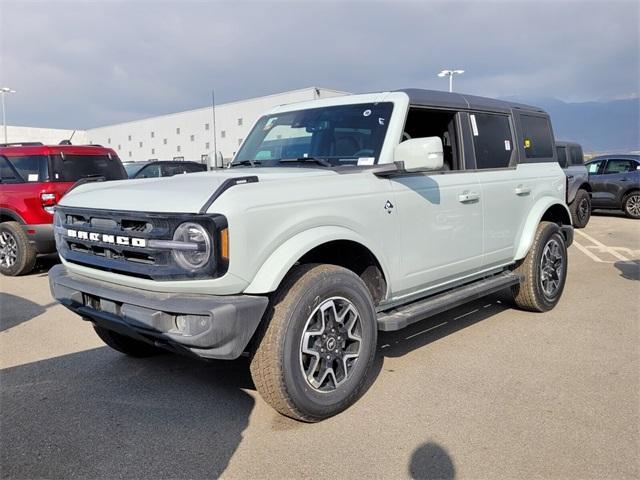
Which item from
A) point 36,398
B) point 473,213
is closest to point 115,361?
point 36,398

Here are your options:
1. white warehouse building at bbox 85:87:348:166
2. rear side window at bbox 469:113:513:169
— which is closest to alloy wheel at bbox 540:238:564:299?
rear side window at bbox 469:113:513:169

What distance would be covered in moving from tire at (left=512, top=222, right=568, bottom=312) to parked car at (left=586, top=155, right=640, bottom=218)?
1076cm

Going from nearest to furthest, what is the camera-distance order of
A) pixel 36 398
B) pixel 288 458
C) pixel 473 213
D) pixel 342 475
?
pixel 342 475, pixel 288 458, pixel 36 398, pixel 473 213

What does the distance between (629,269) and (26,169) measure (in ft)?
29.9

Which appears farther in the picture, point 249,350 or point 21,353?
point 21,353

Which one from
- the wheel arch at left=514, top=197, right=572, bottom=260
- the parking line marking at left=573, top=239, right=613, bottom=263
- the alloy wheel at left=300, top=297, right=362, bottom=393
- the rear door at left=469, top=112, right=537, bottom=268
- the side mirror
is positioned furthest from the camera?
the parking line marking at left=573, top=239, right=613, bottom=263

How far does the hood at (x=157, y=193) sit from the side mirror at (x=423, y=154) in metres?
0.52

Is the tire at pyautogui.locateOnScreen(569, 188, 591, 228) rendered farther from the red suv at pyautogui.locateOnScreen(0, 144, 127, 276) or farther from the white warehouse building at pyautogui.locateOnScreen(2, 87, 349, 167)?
the white warehouse building at pyautogui.locateOnScreen(2, 87, 349, 167)

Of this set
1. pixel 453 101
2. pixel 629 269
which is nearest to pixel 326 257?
pixel 453 101

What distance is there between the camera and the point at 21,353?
14.7 ft

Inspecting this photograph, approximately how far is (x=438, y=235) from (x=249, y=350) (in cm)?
179

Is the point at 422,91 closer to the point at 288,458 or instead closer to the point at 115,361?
the point at 288,458

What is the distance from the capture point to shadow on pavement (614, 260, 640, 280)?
24.2ft

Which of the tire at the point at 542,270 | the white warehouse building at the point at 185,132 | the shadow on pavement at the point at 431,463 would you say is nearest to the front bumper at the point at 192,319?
the shadow on pavement at the point at 431,463
